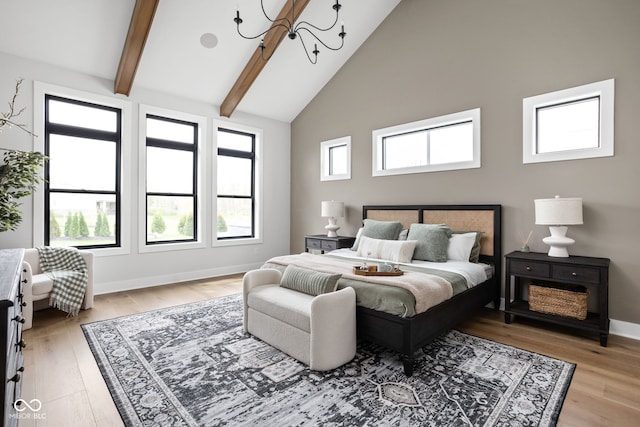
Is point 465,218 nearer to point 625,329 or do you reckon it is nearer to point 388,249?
point 388,249

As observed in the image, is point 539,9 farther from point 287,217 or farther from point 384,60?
point 287,217

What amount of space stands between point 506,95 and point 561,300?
2.27 meters

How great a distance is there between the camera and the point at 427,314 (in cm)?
241

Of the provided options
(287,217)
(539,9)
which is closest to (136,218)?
(287,217)

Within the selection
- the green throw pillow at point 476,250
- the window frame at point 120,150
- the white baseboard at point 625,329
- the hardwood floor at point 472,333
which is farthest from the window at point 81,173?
the white baseboard at point 625,329

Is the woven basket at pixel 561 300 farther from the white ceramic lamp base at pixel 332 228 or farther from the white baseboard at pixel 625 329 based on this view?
the white ceramic lamp base at pixel 332 228

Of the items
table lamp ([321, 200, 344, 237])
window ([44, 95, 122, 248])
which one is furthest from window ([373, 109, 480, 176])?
window ([44, 95, 122, 248])

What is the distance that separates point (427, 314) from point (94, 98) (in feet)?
15.8

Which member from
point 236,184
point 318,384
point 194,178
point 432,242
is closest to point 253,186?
point 236,184

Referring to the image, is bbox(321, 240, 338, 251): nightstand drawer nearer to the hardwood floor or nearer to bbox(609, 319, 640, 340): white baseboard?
the hardwood floor

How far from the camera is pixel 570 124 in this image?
3.36m

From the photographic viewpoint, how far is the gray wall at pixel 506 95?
2.99 m

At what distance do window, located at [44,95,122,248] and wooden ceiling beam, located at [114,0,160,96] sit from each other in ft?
1.60

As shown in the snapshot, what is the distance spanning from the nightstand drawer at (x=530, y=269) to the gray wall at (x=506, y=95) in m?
0.48
